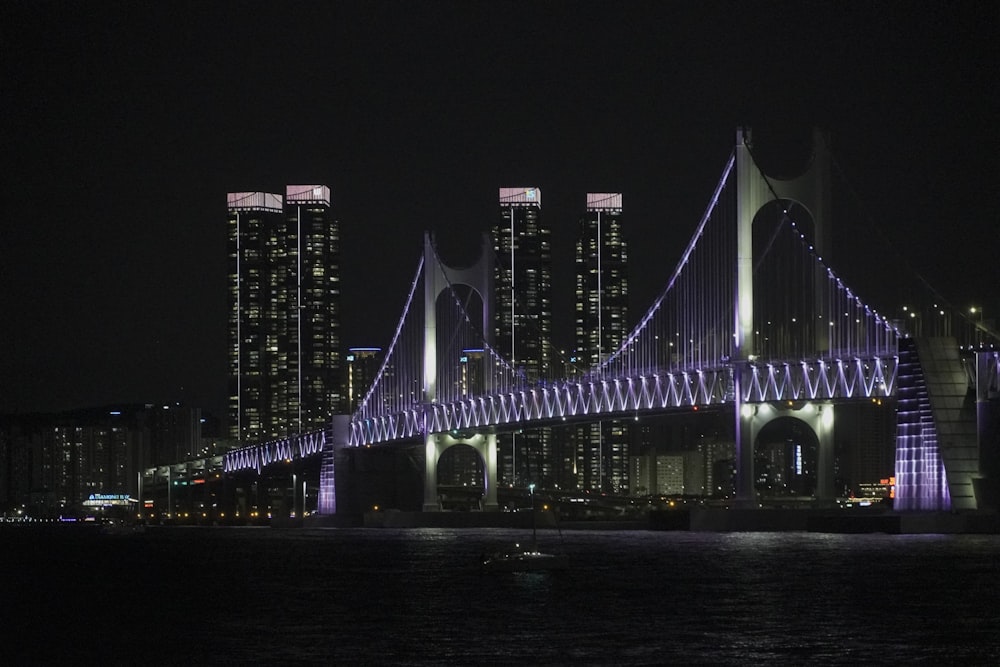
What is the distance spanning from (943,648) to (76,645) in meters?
17.6

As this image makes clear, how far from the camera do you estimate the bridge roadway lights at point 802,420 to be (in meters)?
82.1

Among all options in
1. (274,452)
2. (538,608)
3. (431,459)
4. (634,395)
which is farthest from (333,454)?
(538,608)

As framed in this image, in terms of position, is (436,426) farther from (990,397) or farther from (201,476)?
(201,476)

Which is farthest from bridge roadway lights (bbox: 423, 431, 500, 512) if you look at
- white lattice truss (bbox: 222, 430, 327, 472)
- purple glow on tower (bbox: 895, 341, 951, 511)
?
purple glow on tower (bbox: 895, 341, 951, 511)

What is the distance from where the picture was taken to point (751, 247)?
269 ft

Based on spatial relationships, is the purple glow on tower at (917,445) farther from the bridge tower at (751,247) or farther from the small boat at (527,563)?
the small boat at (527,563)

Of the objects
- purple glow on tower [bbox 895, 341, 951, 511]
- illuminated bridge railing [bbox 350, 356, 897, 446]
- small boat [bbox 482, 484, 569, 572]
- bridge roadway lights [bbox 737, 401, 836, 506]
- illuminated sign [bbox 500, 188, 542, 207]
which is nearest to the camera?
small boat [bbox 482, 484, 569, 572]

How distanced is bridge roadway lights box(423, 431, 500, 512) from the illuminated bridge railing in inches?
50.7

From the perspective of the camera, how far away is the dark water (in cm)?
3903

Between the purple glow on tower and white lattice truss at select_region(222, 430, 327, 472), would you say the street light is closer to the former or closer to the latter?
the purple glow on tower

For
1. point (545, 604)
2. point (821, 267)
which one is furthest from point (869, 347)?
point (545, 604)

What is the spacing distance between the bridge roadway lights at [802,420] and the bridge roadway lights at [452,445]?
28.5 meters

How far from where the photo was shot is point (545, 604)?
49812 millimetres

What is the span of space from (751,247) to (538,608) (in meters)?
36.0
